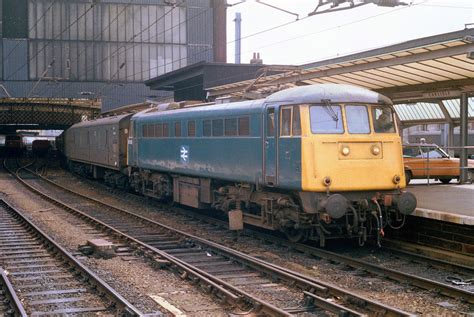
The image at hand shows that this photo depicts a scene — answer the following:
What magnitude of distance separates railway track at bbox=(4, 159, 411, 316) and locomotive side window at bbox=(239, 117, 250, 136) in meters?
2.53

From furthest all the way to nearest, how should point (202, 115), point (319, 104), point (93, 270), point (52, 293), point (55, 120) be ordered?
point (55, 120)
point (202, 115)
point (319, 104)
point (93, 270)
point (52, 293)

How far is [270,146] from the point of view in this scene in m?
12.9

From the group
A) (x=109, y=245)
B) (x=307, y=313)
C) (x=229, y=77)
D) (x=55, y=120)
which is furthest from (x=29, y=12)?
(x=307, y=313)

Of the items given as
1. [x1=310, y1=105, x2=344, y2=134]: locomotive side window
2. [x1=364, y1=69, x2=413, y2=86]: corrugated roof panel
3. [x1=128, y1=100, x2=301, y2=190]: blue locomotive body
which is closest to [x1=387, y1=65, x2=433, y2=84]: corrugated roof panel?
[x1=364, y1=69, x2=413, y2=86]: corrugated roof panel

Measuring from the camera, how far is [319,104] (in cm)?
1225

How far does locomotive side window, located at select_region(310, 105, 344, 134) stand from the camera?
1211cm

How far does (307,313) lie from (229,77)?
81.9 ft

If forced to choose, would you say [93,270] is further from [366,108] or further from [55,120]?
[55,120]

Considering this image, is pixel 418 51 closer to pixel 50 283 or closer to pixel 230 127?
pixel 230 127

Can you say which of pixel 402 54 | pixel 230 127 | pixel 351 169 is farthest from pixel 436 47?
pixel 230 127

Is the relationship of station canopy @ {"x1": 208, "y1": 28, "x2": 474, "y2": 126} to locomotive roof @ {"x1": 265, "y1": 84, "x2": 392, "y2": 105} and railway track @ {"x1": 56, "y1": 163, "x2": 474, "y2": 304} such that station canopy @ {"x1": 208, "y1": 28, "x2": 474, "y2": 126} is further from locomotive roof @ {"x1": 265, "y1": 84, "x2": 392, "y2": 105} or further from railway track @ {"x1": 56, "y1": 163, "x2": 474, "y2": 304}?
railway track @ {"x1": 56, "y1": 163, "x2": 474, "y2": 304}

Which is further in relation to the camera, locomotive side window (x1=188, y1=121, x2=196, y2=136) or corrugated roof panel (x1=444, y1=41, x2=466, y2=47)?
locomotive side window (x1=188, y1=121, x2=196, y2=136)

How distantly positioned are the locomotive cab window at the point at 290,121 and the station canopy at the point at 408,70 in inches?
67.3

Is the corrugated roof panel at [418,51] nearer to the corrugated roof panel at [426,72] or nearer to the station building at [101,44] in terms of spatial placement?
the corrugated roof panel at [426,72]
